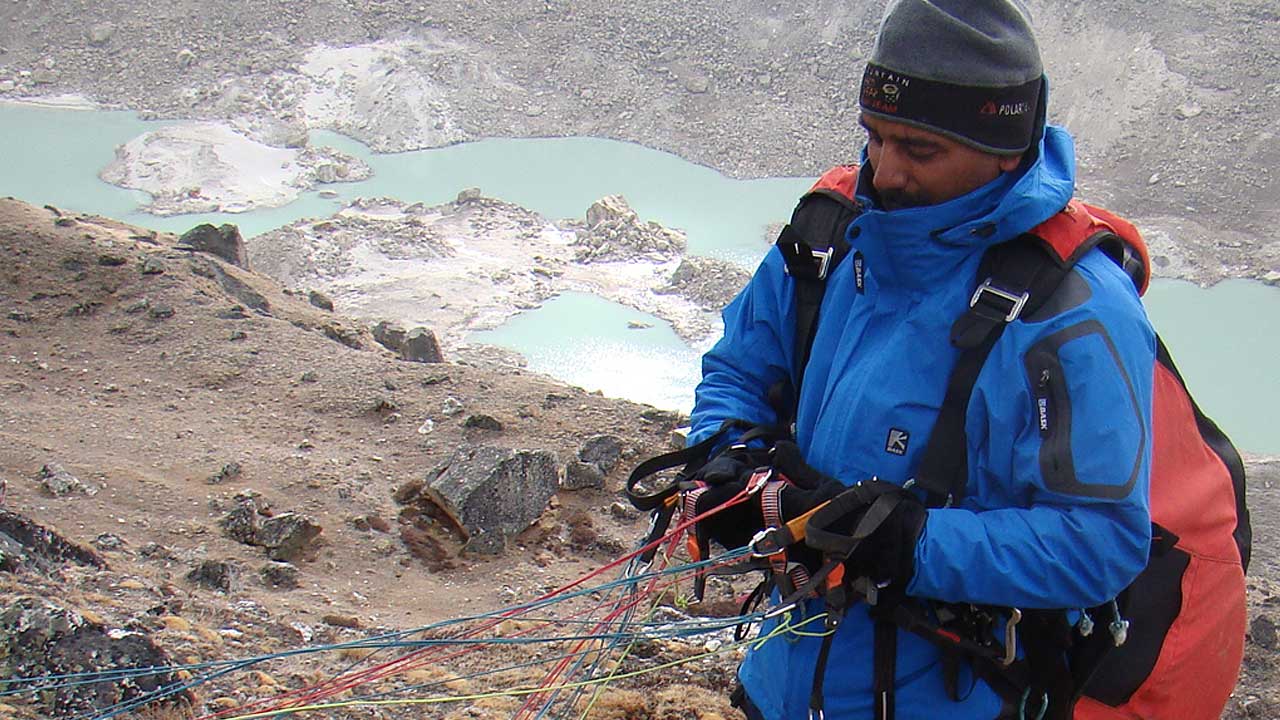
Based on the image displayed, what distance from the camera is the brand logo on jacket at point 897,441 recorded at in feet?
6.11

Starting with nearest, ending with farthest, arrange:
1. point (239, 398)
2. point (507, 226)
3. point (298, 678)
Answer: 1. point (298, 678)
2. point (239, 398)
3. point (507, 226)

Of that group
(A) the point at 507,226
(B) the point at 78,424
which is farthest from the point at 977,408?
(A) the point at 507,226

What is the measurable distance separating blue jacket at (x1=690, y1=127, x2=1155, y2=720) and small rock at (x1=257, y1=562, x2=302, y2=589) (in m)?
3.46

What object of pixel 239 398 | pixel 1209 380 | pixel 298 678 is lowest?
pixel 1209 380

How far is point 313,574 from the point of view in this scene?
537 centimetres

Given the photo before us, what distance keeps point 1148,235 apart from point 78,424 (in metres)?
22.8

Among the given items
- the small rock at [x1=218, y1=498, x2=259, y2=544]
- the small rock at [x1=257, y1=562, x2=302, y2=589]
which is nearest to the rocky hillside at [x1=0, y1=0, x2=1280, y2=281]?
the small rock at [x1=218, y1=498, x2=259, y2=544]

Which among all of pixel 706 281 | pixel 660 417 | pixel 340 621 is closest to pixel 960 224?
pixel 340 621

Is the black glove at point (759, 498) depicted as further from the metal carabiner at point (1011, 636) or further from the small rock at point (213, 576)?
the small rock at point (213, 576)

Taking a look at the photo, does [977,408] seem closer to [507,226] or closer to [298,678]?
[298,678]

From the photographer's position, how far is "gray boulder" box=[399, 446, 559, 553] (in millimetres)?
5895

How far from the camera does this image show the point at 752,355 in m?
2.19

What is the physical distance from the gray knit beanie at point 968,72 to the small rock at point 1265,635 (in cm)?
357

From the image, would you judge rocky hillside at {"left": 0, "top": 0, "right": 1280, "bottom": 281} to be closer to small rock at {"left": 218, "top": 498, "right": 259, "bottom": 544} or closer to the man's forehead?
small rock at {"left": 218, "top": 498, "right": 259, "bottom": 544}
